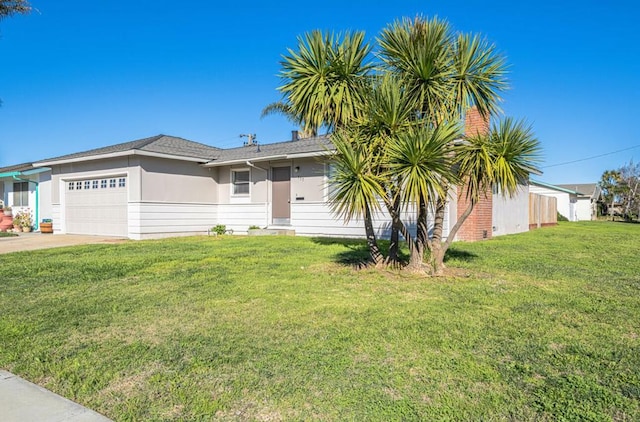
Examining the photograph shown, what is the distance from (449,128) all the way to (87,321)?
5.86m

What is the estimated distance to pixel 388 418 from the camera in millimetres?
2820

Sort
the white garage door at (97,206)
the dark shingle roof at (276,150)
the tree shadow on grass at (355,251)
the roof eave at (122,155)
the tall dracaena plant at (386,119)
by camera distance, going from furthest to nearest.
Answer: the white garage door at (97,206) → the dark shingle roof at (276,150) → the roof eave at (122,155) → the tree shadow on grass at (355,251) → the tall dracaena plant at (386,119)

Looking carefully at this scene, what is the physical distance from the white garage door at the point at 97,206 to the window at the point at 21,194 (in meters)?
6.60

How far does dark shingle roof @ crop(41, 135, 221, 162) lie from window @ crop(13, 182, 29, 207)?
591cm

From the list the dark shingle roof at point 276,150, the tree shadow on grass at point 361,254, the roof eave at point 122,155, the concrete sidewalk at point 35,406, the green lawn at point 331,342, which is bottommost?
the concrete sidewalk at point 35,406

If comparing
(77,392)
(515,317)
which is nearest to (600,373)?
(515,317)

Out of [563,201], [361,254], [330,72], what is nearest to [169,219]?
[361,254]

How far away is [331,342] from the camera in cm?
422

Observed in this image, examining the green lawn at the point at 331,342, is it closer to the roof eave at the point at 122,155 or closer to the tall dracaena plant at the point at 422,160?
the tall dracaena plant at the point at 422,160

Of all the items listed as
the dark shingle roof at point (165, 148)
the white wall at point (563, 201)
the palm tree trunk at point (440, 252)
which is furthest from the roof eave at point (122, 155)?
the white wall at point (563, 201)

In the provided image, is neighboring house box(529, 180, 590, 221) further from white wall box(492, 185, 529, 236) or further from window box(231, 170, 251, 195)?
window box(231, 170, 251, 195)

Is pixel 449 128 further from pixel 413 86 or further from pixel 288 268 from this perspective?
pixel 288 268

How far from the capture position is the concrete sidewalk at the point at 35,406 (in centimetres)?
291

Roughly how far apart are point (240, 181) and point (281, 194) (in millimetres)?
2254
